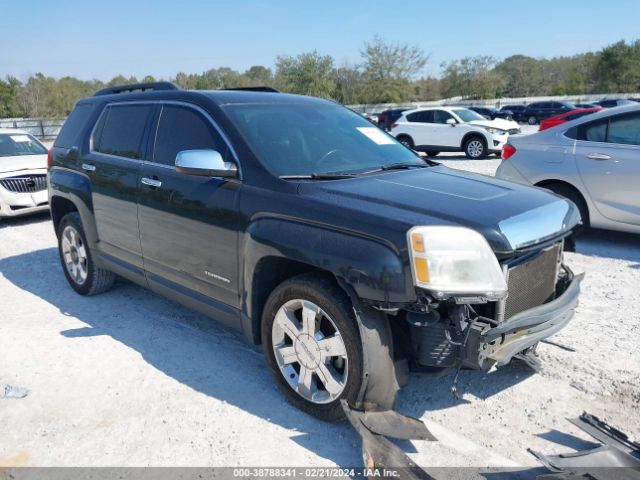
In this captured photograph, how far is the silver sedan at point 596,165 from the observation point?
20.2ft

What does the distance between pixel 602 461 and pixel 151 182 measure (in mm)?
3264

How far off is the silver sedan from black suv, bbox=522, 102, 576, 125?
30.1m

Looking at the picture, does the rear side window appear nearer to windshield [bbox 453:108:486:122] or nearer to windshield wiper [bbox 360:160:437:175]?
windshield wiper [bbox 360:160:437:175]

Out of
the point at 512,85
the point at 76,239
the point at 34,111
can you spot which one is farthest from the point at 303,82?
the point at 76,239

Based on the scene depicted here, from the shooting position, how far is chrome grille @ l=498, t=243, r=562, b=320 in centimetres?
288

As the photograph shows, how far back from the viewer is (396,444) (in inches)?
116

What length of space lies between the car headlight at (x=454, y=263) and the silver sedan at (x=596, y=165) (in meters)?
4.39

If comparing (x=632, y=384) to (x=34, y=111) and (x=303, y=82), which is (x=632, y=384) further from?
(x=303, y=82)

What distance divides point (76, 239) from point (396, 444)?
3.73m

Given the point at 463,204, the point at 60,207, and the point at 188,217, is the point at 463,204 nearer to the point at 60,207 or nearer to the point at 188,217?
the point at 188,217

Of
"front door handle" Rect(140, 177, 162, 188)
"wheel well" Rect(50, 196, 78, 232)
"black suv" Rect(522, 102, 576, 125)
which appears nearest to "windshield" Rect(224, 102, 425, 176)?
"front door handle" Rect(140, 177, 162, 188)

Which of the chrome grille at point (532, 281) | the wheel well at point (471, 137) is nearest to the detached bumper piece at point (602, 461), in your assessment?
the chrome grille at point (532, 281)

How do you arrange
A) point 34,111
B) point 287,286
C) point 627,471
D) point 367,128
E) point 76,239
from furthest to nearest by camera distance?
point 34,111 < point 76,239 < point 367,128 < point 287,286 < point 627,471

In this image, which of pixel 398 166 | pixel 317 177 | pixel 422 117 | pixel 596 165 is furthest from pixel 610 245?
pixel 422 117
